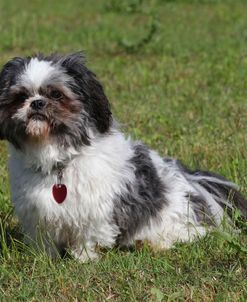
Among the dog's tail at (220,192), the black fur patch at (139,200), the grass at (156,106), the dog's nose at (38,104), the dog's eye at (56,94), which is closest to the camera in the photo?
the grass at (156,106)

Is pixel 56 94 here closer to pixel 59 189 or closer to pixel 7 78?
pixel 7 78

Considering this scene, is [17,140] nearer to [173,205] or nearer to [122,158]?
[122,158]

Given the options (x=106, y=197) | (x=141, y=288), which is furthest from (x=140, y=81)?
(x=141, y=288)

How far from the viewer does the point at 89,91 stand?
5.71m

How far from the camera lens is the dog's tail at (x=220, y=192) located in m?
6.42

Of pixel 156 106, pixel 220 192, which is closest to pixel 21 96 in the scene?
pixel 220 192

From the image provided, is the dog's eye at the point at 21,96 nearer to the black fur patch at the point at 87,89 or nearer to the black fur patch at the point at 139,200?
the black fur patch at the point at 87,89

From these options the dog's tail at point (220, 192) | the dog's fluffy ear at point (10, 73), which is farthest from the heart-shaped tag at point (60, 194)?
the dog's tail at point (220, 192)

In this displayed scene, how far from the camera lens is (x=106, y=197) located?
5801 mm

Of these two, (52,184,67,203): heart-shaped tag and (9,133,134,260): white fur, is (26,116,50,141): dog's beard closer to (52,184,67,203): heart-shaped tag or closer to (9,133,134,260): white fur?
(9,133,134,260): white fur

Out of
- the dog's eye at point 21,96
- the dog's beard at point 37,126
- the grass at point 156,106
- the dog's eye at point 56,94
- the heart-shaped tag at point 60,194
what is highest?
the dog's eye at point 56,94

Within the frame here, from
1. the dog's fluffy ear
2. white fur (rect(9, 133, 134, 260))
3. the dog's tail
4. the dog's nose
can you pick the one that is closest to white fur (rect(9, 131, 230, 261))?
white fur (rect(9, 133, 134, 260))

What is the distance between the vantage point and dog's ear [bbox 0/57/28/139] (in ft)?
18.6

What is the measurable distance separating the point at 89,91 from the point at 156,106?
4093 millimetres
